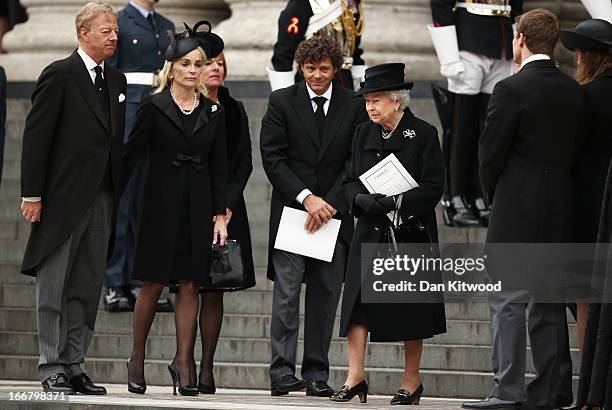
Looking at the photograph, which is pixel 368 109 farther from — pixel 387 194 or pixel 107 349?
pixel 107 349

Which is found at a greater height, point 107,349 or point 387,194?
point 387,194

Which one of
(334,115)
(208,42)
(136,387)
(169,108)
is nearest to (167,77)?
(169,108)

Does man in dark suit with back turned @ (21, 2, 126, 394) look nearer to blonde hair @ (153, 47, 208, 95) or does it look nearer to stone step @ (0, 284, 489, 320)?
blonde hair @ (153, 47, 208, 95)

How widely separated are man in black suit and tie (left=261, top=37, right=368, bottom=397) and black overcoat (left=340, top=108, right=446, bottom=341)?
1.60ft

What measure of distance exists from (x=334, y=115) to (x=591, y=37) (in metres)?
1.84

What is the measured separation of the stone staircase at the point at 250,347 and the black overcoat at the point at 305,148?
929 millimetres

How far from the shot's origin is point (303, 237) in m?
11.4

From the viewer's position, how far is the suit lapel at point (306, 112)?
37.7ft

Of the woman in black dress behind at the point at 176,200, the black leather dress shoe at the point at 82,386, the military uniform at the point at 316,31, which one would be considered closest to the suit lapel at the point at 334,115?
the woman in black dress behind at the point at 176,200

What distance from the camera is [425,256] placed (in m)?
10.7

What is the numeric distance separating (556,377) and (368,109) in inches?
75.4

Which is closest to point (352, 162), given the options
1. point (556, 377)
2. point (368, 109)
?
point (368, 109)

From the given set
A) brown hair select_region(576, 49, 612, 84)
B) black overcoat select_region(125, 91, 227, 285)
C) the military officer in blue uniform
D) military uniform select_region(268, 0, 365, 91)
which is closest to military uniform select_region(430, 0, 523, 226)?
military uniform select_region(268, 0, 365, 91)

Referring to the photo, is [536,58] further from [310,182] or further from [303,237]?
[303,237]
